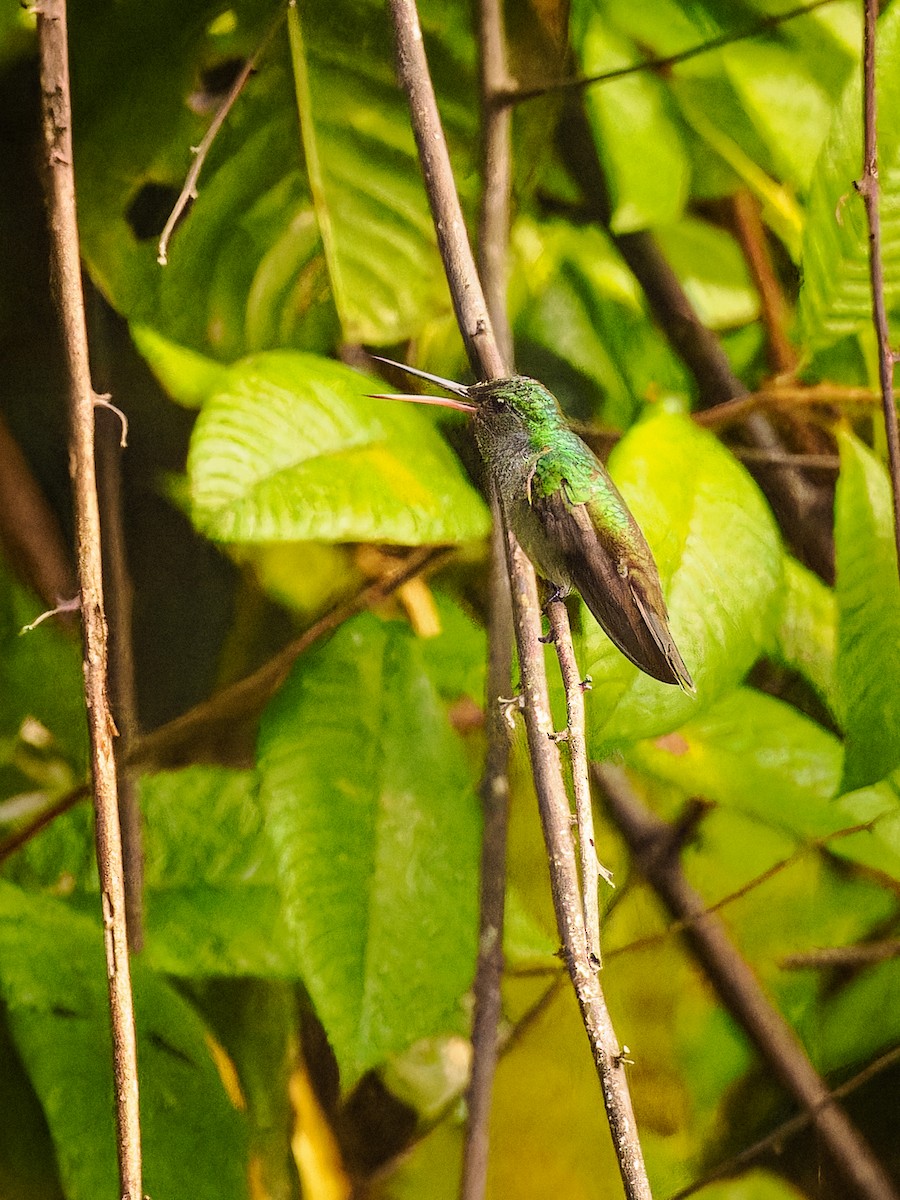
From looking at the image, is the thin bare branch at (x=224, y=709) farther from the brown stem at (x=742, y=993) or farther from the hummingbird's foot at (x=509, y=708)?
the brown stem at (x=742, y=993)

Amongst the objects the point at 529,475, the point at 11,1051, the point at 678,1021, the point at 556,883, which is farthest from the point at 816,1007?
the point at 11,1051

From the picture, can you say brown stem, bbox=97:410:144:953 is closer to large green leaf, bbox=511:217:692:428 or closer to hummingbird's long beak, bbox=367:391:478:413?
hummingbird's long beak, bbox=367:391:478:413

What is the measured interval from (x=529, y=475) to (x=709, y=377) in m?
0.19

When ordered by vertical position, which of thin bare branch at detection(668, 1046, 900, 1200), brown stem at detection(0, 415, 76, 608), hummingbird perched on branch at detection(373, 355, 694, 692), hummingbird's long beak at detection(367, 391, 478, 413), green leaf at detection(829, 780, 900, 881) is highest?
brown stem at detection(0, 415, 76, 608)

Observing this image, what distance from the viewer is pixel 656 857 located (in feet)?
2.11

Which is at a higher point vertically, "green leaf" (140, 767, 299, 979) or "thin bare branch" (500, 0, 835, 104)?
"thin bare branch" (500, 0, 835, 104)

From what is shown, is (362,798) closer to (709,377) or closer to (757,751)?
(757,751)

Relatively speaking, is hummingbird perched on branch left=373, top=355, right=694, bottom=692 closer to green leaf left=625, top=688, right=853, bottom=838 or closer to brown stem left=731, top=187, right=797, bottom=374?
green leaf left=625, top=688, right=853, bottom=838

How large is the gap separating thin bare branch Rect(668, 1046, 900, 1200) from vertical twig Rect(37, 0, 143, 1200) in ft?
1.20

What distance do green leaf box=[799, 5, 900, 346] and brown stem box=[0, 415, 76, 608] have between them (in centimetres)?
51

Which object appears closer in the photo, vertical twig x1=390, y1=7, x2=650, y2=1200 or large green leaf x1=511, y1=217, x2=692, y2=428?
vertical twig x1=390, y1=7, x2=650, y2=1200

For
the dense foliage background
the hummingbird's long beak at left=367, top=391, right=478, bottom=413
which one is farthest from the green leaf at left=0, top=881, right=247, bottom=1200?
the hummingbird's long beak at left=367, top=391, right=478, bottom=413

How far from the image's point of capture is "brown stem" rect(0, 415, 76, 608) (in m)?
0.62

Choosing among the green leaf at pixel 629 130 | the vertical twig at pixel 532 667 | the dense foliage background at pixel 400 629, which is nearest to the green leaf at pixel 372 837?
the dense foliage background at pixel 400 629
